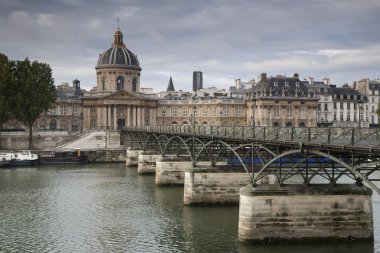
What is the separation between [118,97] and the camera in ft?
447

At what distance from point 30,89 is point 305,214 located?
7147 centimetres

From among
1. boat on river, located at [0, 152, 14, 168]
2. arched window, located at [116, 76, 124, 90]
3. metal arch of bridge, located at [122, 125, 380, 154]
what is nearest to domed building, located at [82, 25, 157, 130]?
arched window, located at [116, 76, 124, 90]

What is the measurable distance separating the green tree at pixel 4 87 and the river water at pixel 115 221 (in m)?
28.1

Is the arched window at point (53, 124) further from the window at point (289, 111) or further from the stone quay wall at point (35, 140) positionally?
the window at point (289, 111)

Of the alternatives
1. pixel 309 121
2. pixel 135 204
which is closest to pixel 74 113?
pixel 309 121

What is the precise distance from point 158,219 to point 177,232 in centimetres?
459

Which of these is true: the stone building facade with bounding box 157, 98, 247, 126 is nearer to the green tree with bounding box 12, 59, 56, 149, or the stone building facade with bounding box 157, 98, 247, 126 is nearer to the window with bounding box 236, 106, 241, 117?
the window with bounding box 236, 106, 241, 117

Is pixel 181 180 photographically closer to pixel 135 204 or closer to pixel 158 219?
pixel 135 204

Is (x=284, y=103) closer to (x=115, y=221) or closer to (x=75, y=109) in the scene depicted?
(x=75, y=109)

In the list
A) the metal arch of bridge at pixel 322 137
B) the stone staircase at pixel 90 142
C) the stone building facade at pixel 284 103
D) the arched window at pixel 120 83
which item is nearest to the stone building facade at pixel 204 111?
the stone building facade at pixel 284 103

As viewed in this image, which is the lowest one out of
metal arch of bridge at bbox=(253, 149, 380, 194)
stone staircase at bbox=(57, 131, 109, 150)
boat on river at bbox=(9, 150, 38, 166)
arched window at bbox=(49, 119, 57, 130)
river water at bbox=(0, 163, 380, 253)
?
river water at bbox=(0, 163, 380, 253)

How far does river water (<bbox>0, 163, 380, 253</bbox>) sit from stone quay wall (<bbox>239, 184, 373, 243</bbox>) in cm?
66

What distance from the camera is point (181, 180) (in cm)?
6156

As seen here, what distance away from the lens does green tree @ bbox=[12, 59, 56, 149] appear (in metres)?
94.6
